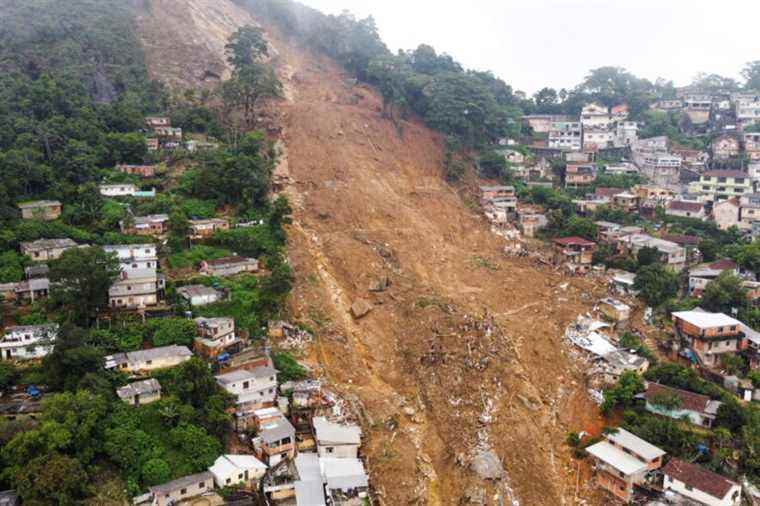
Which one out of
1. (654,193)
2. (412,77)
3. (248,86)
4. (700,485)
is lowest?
(700,485)

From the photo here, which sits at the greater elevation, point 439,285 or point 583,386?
point 439,285

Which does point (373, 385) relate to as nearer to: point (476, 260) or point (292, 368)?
point (292, 368)

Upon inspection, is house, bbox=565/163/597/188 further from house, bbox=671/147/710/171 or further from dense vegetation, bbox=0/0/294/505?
dense vegetation, bbox=0/0/294/505

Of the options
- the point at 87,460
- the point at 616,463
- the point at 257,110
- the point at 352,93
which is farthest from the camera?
the point at 352,93

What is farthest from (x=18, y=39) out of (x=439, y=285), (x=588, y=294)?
(x=588, y=294)

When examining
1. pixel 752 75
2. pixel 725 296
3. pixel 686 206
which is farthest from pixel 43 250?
pixel 752 75

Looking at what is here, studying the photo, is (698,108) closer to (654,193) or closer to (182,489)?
(654,193)
